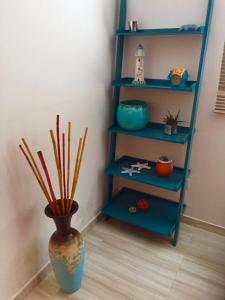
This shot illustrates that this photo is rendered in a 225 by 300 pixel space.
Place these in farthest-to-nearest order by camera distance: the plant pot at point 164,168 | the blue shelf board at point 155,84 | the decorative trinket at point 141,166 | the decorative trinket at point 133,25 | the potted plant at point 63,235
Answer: the decorative trinket at point 141,166 → the plant pot at point 164,168 → the decorative trinket at point 133,25 → the blue shelf board at point 155,84 → the potted plant at point 63,235

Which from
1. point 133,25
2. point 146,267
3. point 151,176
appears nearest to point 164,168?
point 151,176

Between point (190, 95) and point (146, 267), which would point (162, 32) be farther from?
point (146, 267)

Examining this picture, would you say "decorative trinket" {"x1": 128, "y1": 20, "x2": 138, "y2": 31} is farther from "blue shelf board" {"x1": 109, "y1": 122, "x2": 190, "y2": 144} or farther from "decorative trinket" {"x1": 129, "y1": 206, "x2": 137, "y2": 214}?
"decorative trinket" {"x1": 129, "y1": 206, "x2": 137, "y2": 214}

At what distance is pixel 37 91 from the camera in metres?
1.33

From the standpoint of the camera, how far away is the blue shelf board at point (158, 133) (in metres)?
1.72

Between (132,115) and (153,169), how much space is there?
19.4 inches

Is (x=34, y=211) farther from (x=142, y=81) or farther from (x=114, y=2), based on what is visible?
(x=114, y=2)

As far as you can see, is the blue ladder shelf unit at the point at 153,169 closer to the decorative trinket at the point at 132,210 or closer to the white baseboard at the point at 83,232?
the decorative trinket at the point at 132,210

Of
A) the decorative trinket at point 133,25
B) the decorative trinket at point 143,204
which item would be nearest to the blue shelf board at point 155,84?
the decorative trinket at point 133,25


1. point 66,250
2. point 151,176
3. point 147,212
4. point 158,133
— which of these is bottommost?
point 147,212

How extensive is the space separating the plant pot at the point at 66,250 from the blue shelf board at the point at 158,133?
72 centimetres

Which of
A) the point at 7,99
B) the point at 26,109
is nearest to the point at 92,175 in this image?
the point at 26,109

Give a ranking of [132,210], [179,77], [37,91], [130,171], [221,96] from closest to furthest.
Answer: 1. [37,91]
2. [179,77]
3. [221,96]
4. [130,171]
5. [132,210]

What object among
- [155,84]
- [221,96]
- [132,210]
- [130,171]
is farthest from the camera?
[132,210]
